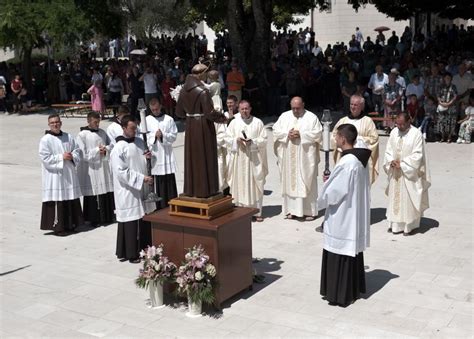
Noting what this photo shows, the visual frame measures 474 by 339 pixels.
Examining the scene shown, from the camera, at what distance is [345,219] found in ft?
26.6

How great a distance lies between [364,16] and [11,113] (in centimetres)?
2691

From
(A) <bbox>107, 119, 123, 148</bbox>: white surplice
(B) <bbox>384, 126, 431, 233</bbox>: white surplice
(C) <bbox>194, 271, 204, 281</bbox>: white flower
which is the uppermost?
(A) <bbox>107, 119, 123, 148</bbox>: white surplice

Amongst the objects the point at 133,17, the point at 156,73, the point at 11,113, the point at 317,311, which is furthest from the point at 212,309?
the point at 133,17

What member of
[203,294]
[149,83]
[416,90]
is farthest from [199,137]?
[149,83]

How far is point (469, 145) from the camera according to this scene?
17562 mm

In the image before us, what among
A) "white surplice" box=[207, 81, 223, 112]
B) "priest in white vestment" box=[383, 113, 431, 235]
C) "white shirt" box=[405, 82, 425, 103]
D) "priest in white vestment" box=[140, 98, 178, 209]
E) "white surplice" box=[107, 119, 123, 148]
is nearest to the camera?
"white surplice" box=[207, 81, 223, 112]

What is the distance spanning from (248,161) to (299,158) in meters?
0.83

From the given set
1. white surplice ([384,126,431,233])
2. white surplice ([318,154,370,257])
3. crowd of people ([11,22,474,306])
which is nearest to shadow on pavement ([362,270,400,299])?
crowd of people ([11,22,474,306])

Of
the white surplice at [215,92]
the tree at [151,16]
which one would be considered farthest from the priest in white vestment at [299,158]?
the tree at [151,16]

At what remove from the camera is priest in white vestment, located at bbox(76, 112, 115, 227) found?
11.7 meters

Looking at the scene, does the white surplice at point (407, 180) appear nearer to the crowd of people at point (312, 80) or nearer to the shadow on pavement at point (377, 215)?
the shadow on pavement at point (377, 215)

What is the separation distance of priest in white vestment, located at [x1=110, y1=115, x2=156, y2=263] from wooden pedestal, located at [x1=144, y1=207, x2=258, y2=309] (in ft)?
4.15

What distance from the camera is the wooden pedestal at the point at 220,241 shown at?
800cm

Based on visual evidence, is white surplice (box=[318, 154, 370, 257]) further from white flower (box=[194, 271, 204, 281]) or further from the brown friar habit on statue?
white flower (box=[194, 271, 204, 281])
